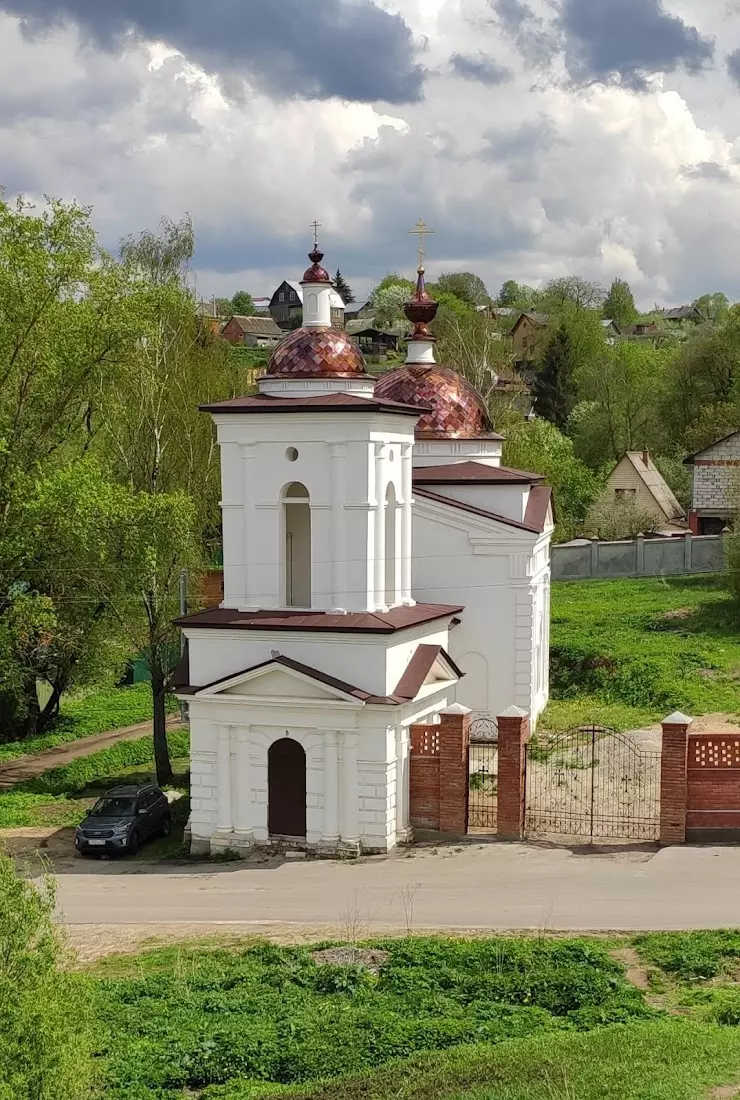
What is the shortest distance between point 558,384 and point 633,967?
6309cm

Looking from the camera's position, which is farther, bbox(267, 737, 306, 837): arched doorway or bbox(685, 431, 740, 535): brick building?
bbox(685, 431, 740, 535): brick building

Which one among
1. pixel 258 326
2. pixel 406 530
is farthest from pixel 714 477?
pixel 258 326

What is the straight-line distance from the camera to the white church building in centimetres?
1880

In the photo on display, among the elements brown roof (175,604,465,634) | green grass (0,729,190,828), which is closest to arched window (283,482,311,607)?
brown roof (175,604,465,634)

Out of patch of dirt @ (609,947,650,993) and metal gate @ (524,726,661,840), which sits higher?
patch of dirt @ (609,947,650,993)

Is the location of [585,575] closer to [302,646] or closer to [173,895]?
[302,646]

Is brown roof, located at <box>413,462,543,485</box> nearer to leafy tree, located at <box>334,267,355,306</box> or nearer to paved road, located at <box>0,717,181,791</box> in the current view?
paved road, located at <box>0,717,181,791</box>

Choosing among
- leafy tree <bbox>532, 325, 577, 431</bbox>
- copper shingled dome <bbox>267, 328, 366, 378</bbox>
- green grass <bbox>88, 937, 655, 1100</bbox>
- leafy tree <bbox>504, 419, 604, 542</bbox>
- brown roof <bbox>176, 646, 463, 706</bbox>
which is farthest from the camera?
leafy tree <bbox>532, 325, 577, 431</bbox>

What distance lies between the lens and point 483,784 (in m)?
21.2

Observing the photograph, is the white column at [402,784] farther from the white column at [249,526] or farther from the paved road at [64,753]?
the paved road at [64,753]

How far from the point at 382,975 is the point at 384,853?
18.6 feet

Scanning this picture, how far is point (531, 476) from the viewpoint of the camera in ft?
83.3

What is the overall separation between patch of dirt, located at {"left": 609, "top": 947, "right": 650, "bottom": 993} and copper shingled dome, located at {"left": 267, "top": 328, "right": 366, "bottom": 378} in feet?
32.5

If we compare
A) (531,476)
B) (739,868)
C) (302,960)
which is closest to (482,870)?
(739,868)
